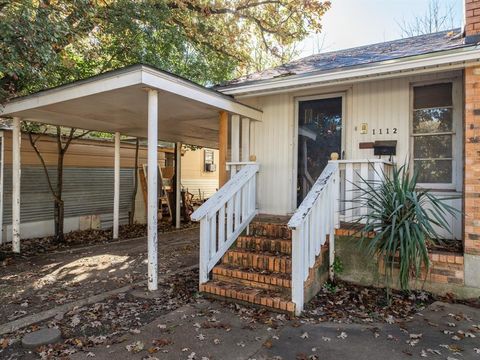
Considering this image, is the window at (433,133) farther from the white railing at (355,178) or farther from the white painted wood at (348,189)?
the white painted wood at (348,189)

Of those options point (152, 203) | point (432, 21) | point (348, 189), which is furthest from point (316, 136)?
point (432, 21)

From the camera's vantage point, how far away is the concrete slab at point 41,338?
2.96 m

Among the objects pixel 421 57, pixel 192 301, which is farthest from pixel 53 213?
pixel 421 57

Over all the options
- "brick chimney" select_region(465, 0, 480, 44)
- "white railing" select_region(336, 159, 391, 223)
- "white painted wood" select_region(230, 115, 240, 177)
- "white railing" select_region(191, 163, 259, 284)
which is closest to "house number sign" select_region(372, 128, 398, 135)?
"white railing" select_region(336, 159, 391, 223)

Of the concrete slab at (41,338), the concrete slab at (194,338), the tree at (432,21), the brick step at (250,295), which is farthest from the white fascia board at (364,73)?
the tree at (432,21)

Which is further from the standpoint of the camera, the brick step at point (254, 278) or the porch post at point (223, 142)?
the porch post at point (223, 142)

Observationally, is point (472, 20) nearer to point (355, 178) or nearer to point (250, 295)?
point (355, 178)

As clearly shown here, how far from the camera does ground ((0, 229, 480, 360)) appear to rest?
112 inches

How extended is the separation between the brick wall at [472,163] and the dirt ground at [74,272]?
410cm

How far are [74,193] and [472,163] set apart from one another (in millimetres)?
8511

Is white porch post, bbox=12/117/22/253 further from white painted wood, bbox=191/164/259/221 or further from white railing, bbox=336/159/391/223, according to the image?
white railing, bbox=336/159/391/223

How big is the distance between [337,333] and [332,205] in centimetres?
179

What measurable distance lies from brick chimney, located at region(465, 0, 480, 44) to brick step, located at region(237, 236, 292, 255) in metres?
3.32

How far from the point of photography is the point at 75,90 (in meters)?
4.93
